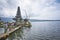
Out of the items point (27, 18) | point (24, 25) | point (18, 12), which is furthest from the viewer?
point (18, 12)

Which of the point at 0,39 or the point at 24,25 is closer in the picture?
the point at 0,39

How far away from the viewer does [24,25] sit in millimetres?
68188

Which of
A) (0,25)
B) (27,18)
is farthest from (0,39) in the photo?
(27,18)

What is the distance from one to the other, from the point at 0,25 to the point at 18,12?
4410cm

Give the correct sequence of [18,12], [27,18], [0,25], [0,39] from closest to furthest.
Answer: [0,39]
[0,25]
[27,18]
[18,12]

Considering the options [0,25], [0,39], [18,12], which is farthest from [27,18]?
[0,39]

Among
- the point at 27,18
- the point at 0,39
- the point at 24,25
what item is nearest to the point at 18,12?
the point at 27,18

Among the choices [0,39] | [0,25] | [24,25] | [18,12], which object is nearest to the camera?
[0,39]

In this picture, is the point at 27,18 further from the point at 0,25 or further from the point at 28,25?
the point at 0,25

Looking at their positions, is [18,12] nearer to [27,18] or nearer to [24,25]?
[27,18]

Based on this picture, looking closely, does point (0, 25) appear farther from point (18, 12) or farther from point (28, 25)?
point (18, 12)

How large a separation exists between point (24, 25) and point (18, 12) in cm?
3812

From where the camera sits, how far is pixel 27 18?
288 ft

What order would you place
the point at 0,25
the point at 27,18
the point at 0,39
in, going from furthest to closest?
the point at 27,18
the point at 0,25
the point at 0,39
